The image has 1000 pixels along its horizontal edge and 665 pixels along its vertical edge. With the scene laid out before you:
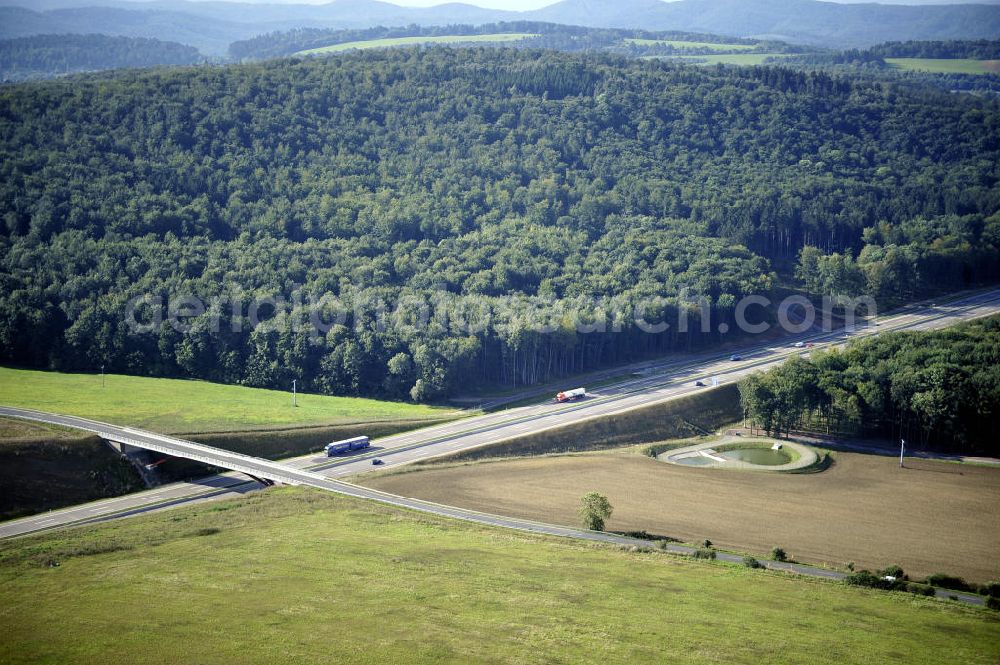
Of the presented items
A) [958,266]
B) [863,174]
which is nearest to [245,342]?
[958,266]

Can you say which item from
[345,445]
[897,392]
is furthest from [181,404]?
[897,392]

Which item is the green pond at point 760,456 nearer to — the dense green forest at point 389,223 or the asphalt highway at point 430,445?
the asphalt highway at point 430,445

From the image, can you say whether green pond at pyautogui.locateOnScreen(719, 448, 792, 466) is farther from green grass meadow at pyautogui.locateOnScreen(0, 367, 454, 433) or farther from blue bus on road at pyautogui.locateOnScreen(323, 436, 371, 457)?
blue bus on road at pyautogui.locateOnScreen(323, 436, 371, 457)

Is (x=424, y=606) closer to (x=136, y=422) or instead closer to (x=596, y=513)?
(x=596, y=513)

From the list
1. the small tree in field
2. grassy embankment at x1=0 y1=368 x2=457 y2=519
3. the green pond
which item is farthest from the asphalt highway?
the green pond

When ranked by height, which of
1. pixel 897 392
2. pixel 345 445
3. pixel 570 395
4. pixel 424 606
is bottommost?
pixel 424 606

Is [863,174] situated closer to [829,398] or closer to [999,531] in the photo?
[829,398]
